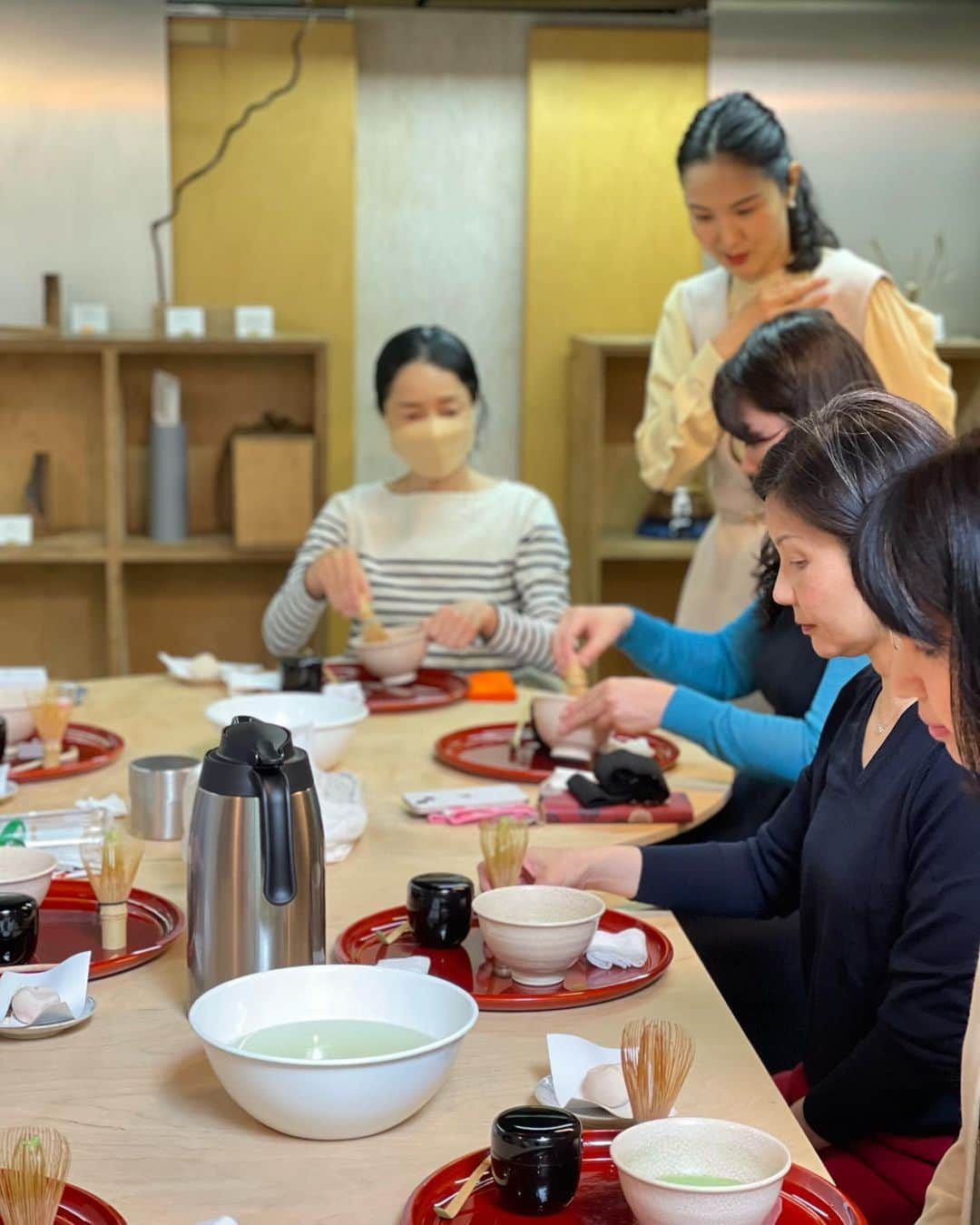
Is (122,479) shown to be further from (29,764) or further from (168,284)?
(29,764)

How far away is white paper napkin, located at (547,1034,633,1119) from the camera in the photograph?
1.19m

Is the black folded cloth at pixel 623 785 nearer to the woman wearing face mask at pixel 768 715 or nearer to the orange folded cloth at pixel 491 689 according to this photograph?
the woman wearing face mask at pixel 768 715

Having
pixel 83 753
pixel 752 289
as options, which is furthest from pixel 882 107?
pixel 83 753

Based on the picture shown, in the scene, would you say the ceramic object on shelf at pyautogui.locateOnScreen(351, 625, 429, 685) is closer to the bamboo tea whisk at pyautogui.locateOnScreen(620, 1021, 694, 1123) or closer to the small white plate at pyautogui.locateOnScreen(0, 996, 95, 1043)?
the small white plate at pyautogui.locateOnScreen(0, 996, 95, 1043)

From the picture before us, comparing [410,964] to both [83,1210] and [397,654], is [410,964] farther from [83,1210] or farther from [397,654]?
[397,654]

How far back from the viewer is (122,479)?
4191mm

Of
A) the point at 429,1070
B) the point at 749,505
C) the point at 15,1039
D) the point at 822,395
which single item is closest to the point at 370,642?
the point at 749,505

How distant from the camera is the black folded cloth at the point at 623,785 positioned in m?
2.01

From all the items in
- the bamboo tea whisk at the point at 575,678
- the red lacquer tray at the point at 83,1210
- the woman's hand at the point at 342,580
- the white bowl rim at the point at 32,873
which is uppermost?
the woman's hand at the point at 342,580

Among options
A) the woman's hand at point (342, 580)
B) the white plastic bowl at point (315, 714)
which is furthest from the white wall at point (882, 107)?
the white plastic bowl at point (315, 714)

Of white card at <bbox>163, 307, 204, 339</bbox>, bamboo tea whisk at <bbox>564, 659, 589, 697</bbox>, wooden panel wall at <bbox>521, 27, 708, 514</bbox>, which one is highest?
wooden panel wall at <bbox>521, 27, 708, 514</bbox>

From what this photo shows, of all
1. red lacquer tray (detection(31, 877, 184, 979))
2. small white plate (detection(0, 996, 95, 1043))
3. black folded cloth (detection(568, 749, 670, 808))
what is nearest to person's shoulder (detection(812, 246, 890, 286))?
black folded cloth (detection(568, 749, 670, 808))

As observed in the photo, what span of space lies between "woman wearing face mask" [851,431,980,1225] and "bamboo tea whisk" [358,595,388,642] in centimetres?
189

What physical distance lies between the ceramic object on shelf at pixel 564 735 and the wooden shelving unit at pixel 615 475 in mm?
1880
